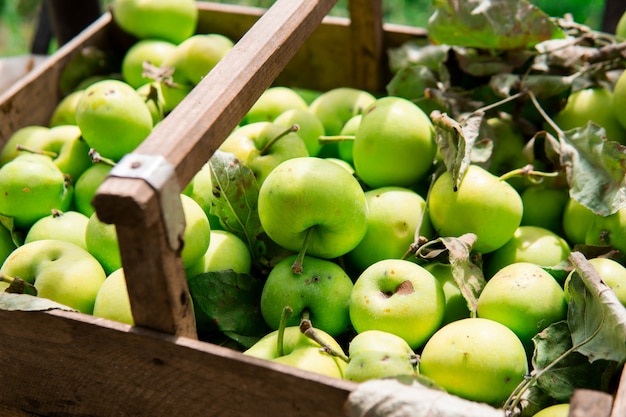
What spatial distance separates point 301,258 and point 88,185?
20.1 inches

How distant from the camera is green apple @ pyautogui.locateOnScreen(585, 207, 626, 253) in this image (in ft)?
3.85

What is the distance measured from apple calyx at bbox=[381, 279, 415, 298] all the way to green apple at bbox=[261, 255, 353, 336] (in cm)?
7

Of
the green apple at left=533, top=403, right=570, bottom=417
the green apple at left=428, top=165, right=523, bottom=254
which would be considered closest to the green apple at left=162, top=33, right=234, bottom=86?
the green apple at left=428, top=165, right=523, bottom=254

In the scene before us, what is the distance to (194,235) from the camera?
1.08 m

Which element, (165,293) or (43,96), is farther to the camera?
(43,96)

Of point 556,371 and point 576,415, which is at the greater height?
point 576,415

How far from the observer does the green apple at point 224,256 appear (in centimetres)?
115

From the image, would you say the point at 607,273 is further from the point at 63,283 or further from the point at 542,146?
the point at 63,283

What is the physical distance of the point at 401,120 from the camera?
1271mm

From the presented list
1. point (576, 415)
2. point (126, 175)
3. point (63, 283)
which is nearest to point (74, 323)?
point (63, 283)

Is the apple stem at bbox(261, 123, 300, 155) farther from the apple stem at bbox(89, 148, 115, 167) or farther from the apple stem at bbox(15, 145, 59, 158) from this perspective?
the apple stem at bbox(15, 145, 59, 158)

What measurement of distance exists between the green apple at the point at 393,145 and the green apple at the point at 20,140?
71cm

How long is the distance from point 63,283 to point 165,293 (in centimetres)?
34

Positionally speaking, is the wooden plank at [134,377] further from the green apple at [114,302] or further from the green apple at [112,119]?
the green apple at [112,119]
